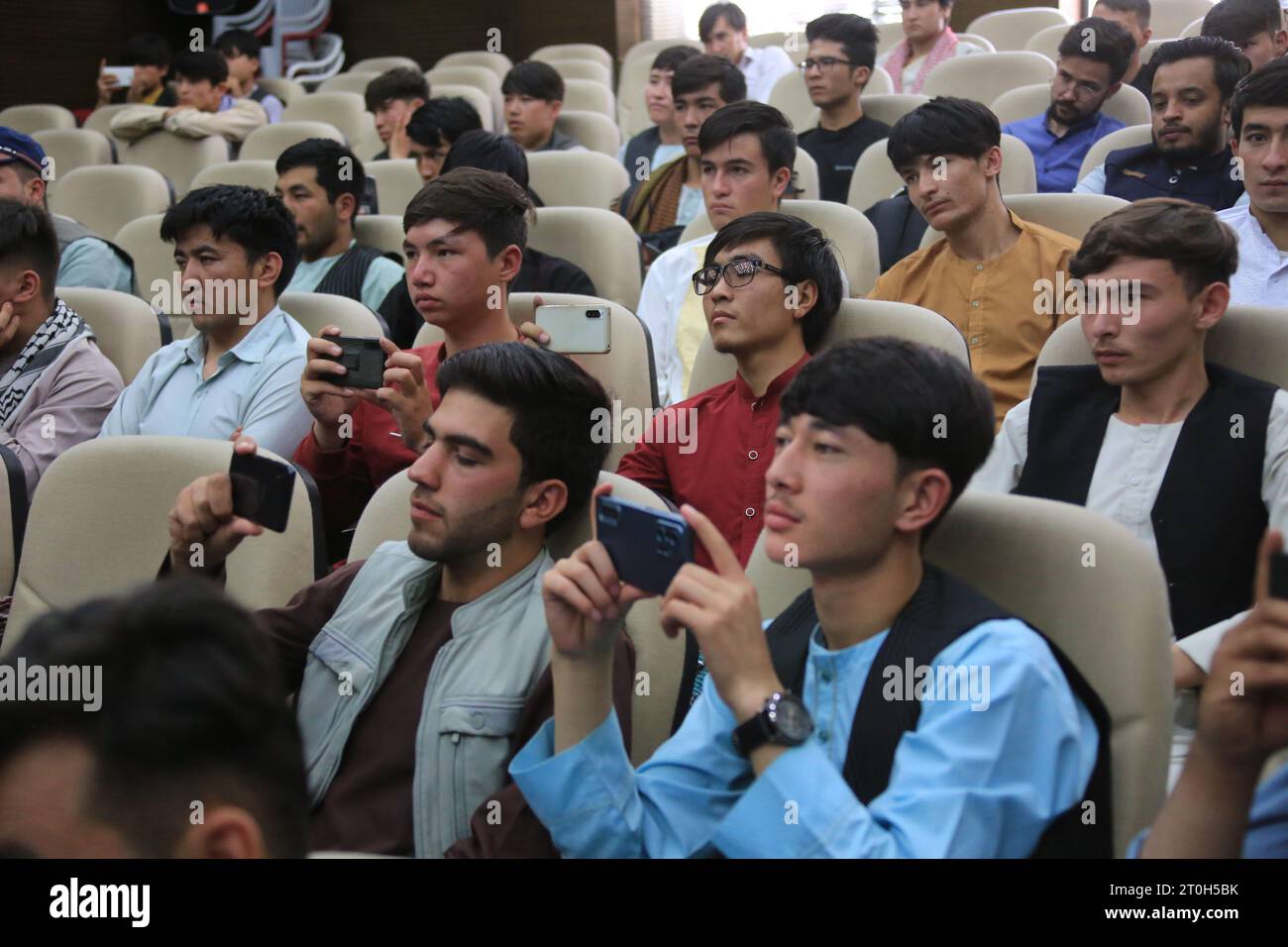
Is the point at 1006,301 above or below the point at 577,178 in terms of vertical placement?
below

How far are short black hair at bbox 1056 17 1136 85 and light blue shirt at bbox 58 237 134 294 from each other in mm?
2912

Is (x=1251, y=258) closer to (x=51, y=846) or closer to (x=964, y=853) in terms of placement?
(x=964, y=853)

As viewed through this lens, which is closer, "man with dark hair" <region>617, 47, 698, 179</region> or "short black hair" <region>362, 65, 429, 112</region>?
"man with dark hair" <region>617, 47, 698, 179</region>

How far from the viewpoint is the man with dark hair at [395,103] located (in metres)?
5.48

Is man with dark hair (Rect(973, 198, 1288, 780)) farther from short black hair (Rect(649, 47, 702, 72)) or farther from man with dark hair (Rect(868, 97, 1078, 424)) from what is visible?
short black hair (Rect(649, 47, 702, 72))

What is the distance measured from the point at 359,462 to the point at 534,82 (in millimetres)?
3079

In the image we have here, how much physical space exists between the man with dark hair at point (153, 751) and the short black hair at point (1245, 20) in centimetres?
413

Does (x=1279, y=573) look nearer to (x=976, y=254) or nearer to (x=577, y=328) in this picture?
(x=577, y=328)

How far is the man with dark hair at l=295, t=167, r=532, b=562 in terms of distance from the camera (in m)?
2.21

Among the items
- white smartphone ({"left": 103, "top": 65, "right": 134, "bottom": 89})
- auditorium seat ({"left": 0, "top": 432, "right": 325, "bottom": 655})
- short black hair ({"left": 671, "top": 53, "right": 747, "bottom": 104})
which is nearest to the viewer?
auditorium seat ({"left": 0, "top": 432, "right": 325, "bottom": 655})

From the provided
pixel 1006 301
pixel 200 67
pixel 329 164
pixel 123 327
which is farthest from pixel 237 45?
pixel 1006 301

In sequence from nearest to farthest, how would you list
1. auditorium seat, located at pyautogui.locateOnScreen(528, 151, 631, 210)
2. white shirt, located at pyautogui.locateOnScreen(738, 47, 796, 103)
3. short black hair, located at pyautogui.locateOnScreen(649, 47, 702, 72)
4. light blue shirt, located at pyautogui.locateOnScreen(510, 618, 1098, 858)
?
light blue shirt, located at pyautogui.locateOnScreen(510, 618, 1098, 858) < auditorium seat, located at pyautogui.locateOnScreen(528, 151, 631, 210) < short black hair, located at pyautogui.locateOnScreen(649, 47, 702, 72) < white shirt, located at pyautogui.locateOnScreen(738, 47, 796, 103)

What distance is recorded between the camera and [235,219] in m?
2.81

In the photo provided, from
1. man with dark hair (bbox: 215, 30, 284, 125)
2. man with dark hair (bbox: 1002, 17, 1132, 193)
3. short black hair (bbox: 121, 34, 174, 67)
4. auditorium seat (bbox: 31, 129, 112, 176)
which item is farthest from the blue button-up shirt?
short black hair (bbox: 121, 34, 174, 67)
